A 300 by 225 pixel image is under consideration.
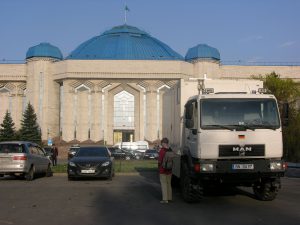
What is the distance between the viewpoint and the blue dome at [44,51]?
8800 cm

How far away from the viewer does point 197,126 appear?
1203 centimetres

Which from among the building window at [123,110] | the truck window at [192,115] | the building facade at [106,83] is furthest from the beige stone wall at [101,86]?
the truck window at [192,115]

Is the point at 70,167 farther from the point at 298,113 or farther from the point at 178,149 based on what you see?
the point at 298,113

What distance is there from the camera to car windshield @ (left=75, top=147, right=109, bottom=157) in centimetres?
2150

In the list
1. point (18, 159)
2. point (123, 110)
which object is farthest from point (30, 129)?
point (18, 159)

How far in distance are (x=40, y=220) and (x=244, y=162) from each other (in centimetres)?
473

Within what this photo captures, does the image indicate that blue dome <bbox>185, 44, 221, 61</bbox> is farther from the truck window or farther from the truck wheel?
the truck window

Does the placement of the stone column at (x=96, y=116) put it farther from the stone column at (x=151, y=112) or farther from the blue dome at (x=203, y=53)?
the blue dome at (x=203, y=53)

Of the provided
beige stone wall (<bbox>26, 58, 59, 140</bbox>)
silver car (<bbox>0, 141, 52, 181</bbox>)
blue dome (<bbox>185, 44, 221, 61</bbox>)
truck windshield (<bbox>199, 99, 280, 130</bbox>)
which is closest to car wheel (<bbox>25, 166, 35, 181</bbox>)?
silver car (<bbox>0, 141, 52, 181</bbox>)

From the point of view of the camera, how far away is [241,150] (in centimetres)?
1177

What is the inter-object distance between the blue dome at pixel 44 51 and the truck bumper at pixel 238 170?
79.3 m

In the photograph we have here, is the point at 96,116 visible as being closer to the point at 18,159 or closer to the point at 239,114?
the point at 18,159

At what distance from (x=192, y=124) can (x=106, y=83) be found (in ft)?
245

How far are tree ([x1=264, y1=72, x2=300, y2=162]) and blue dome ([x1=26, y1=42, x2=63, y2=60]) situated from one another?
169 ft
